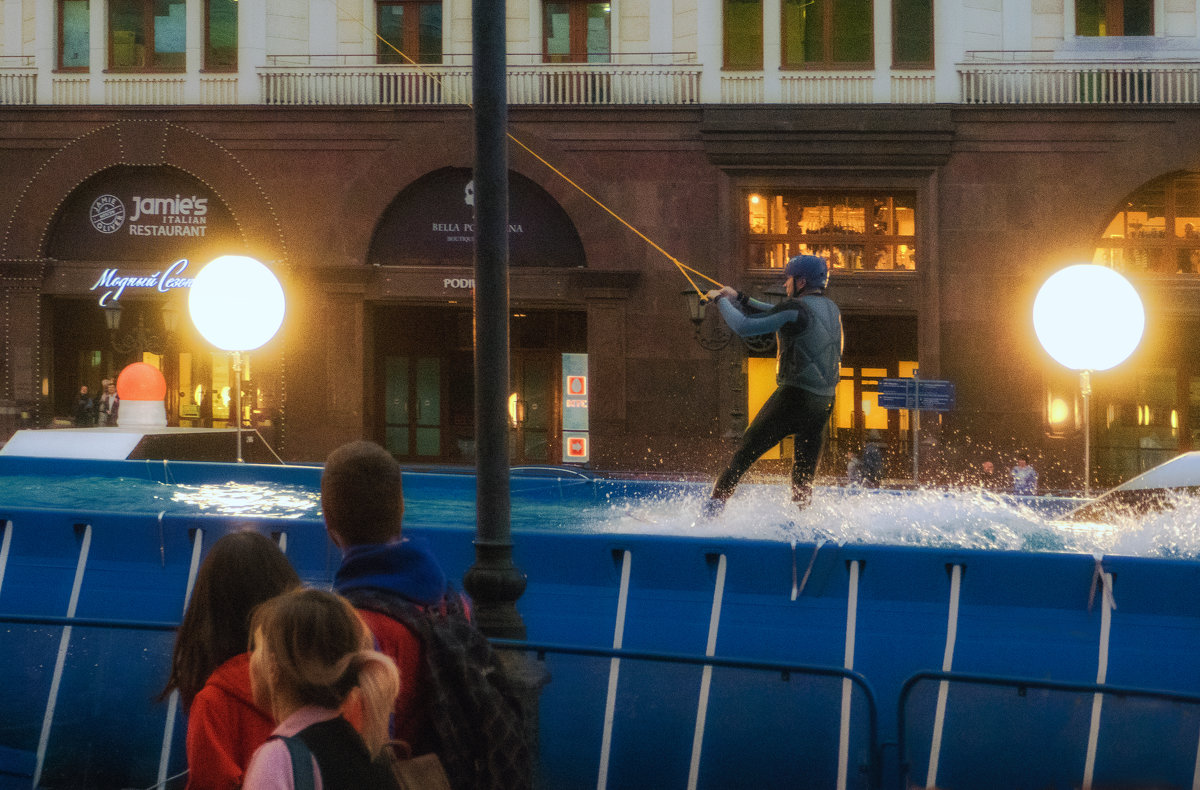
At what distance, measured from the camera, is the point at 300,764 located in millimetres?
2385

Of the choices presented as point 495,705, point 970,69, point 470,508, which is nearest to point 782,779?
point 495,705

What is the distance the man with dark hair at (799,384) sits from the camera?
6.57 metres

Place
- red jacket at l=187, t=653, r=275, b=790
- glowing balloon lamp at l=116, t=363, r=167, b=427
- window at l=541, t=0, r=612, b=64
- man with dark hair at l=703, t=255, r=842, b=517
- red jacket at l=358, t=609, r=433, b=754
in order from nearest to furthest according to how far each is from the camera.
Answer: red jacket at l=187, t=653, r=275, b=790, red jacket at l=358, t=609, r=433, b=754, man with dark hair at l=703, t=255, r=842, b=517, glowing balloon lamp at l=116, t=363, r=167, b=427, window at l=541, t=0, r=612, b=64

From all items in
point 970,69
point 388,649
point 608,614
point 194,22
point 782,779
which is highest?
point 194,22

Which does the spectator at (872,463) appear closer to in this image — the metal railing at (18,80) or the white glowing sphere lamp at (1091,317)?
the white glowing sphere lamp at (1091,317)

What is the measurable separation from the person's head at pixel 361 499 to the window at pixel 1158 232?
75.3 ft

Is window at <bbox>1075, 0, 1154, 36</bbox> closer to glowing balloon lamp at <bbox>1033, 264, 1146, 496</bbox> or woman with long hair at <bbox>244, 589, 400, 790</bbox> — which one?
glowing balloon lamp at <bbox>1033, 264, 1146, 496</bbox>

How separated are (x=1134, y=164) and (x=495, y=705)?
925 inches

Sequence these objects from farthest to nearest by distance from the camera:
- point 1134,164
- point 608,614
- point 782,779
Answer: point 1134,164 < point 608,614 < point 782,779

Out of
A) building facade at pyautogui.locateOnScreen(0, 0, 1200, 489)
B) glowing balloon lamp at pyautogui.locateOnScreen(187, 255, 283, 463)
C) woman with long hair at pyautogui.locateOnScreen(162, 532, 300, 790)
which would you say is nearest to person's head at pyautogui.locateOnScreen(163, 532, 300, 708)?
woman with long hair at pyautogui.locateOnScreen(162, 532, 300, 790)

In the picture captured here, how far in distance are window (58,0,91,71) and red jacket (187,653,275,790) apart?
2579 cm

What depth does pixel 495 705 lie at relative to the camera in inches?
115

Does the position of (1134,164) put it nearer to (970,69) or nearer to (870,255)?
(970,69)

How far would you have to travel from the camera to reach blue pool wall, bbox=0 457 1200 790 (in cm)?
423
